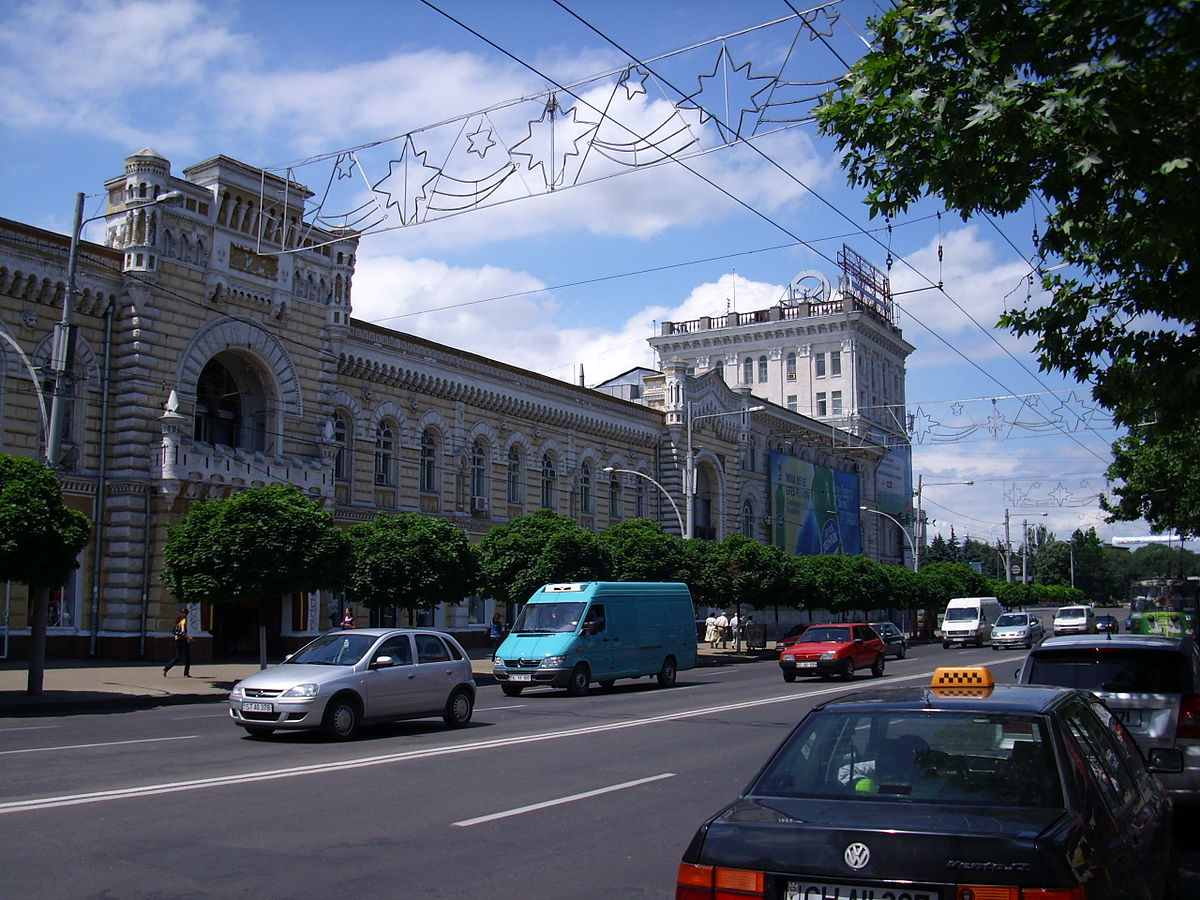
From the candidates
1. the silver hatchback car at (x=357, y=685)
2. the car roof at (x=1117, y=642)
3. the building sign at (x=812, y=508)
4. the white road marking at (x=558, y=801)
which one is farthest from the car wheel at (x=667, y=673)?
the building sign at (x=812, y=508)

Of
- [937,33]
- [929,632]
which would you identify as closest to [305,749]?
[937,33]

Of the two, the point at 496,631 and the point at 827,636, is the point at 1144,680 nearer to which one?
the point at 827,636

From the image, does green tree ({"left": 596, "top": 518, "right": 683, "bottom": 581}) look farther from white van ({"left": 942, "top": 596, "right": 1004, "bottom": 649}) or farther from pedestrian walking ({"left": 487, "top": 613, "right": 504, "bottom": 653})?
white van ({"left": 942, "top": 596, "right": 1004, "bottom": 649})

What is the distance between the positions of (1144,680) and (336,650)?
412 inches

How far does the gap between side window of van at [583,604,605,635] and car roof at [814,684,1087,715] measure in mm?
17845

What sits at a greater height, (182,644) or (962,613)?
(182,644)

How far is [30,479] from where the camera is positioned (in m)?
18.8

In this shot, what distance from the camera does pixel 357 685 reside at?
48.1 feet

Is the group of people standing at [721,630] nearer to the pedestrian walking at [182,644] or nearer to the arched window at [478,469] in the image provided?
the arched window at [478,469]

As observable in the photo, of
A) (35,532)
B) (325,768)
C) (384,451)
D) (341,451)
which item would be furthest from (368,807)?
(384,451)

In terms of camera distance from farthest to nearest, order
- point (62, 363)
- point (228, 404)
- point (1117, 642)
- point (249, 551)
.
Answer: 1. point (228, 404)
2. point (249, 551)
3. point (62, 363)
4. point (1117, 642)

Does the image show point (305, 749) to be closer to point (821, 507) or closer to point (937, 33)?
point (937, 33)

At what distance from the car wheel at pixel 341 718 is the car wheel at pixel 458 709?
1.81 m

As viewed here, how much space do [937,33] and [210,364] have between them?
27676mm
